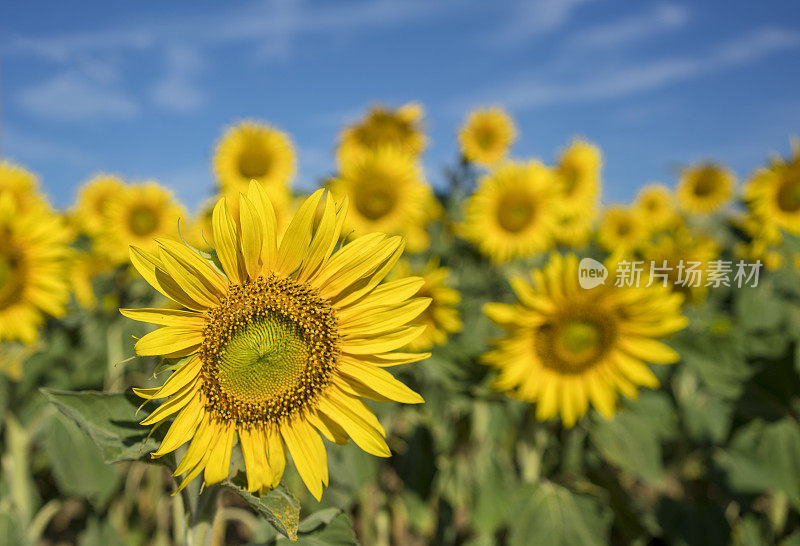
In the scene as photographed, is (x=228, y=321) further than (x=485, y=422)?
No

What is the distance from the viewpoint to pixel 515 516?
2.59m

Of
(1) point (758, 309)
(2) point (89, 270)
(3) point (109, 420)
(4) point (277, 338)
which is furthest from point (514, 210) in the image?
(3) point (109, 420)

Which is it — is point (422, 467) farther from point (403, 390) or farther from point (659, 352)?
point (403, 390)

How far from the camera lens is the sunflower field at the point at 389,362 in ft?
4.36

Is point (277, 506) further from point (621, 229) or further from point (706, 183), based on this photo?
point (706, 183)

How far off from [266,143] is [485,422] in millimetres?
3926

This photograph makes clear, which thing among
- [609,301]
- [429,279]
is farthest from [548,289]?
[429,279]

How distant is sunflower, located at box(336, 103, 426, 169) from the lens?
5250 millimetres

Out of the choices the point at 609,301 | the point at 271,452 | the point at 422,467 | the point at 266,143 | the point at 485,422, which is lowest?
the point at 422,467

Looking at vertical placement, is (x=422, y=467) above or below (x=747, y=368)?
below

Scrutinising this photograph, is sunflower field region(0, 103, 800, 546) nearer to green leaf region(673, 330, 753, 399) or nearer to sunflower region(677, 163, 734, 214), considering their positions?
green leaf region(673, 330, 753, 399)

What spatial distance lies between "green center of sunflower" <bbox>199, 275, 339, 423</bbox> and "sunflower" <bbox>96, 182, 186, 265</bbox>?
3982 millimetres

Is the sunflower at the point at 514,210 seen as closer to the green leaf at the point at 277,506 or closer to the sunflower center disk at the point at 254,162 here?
Result: the sunflower center disk at the point at 254,162

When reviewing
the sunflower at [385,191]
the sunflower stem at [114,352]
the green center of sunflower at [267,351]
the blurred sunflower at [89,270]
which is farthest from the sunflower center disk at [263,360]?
the blurred sunflower at [89,270]
